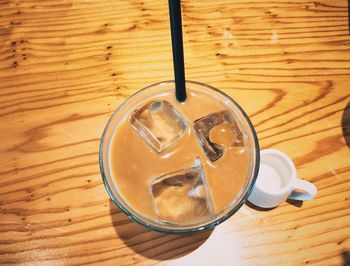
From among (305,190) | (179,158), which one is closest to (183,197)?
(179,158)

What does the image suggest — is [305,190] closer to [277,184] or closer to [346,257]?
[277,184]

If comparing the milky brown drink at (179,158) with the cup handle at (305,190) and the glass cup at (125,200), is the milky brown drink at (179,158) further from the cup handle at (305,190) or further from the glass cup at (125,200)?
the cup handle at (305,190)

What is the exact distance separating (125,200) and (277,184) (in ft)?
1.33

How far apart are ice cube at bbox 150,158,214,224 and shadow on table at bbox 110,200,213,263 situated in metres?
0.13

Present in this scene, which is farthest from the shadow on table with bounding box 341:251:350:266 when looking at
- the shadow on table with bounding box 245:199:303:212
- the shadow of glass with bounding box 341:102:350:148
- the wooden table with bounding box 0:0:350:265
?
the shadow of glass with bounding box 341:102:350:148

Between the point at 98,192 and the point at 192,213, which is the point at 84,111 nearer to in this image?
the point at 98,192

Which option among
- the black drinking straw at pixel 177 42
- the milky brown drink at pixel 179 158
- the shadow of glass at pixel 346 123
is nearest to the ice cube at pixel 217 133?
the milky brown drink at pixel 179 158

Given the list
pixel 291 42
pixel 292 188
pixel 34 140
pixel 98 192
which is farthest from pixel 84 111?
pixel 291 42

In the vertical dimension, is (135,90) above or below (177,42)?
below

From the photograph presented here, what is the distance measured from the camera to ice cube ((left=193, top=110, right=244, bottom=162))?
33.5 inches

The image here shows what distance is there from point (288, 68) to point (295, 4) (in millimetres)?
317

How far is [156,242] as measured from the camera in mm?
873

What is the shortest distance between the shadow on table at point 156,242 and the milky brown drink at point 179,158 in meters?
0.13

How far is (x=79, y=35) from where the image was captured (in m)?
1.22
